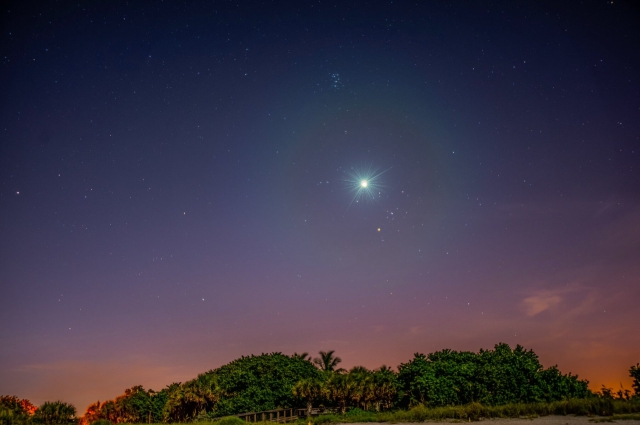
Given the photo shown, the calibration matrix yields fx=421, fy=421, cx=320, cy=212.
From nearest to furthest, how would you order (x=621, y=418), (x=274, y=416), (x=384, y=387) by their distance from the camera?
(x=621, y=418), (x=384, y=387), (x=274, y=416)

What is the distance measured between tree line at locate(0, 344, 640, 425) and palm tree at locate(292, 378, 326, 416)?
0.32ft

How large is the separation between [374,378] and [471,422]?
2169 cm

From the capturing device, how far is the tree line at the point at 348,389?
3334 centimetres

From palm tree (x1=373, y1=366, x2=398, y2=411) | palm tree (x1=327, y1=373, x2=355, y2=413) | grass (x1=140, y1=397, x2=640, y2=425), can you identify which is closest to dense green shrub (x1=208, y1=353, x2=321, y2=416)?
palm tree (x1=327, y1=373, x2=355, y2=413)

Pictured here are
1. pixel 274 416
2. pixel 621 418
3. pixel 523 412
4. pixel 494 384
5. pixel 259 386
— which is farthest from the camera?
pixel 259 386

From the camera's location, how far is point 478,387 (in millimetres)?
34156

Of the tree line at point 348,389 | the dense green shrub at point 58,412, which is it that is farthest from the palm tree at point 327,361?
the dense green shrub at point 58,412

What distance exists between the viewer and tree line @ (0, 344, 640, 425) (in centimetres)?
3334

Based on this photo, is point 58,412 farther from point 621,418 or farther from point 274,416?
point 621,418

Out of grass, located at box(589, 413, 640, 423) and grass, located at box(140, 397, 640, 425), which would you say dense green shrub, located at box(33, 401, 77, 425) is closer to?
grass, located at box(140, 397, 640, 425)

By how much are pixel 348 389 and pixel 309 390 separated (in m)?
4.14

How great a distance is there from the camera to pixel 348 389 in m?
43.4

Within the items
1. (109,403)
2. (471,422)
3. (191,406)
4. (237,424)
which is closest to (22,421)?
(237,424)

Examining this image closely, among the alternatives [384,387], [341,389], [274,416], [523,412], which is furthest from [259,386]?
[523,412]
